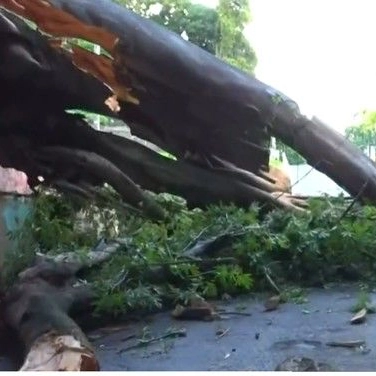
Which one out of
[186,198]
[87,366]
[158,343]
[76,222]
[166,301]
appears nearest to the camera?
[87,366]

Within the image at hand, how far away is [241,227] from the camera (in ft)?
5.54

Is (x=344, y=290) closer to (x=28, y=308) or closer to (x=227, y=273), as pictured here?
(x=227, y=273)

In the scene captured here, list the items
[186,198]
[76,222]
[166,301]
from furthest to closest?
[186,198], [76,222], [166,301]

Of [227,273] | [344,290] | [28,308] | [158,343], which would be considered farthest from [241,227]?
[28,308]

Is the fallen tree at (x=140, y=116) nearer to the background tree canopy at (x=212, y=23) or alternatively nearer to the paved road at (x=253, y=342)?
the background tree canopy at (x=212, y=23)

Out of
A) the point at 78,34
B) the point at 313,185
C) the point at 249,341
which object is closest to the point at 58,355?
the point at 249,341

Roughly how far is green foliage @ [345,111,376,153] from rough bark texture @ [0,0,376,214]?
0.12 feet

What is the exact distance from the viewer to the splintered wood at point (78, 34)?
5.85ft

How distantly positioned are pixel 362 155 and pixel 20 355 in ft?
2.82

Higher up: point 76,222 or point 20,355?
point 76,222

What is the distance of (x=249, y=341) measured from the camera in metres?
1.35

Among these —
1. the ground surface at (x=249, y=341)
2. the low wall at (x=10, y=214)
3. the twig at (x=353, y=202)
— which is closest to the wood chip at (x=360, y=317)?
the ground surface at (x=249, y=341)

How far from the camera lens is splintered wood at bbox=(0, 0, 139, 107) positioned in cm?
178

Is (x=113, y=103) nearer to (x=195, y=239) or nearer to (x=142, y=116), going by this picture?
(x=142, y=116)
